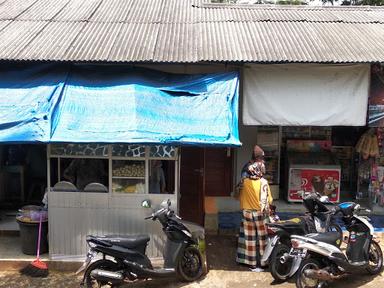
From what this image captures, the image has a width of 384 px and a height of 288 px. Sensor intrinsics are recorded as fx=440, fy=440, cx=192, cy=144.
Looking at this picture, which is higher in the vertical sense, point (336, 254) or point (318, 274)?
point (336, 254)

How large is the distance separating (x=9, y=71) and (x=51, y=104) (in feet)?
4.99

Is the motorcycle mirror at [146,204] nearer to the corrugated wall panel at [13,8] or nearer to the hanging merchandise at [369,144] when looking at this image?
the hanging merchandise at [369,144]

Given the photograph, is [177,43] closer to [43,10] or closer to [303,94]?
[303,94]

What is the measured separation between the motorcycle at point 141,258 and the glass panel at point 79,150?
1.28m

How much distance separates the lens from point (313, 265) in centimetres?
591

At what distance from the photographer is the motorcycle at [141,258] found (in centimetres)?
579

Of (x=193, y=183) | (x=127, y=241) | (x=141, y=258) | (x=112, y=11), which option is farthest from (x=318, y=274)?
(x=112, y=11)

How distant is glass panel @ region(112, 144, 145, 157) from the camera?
682 cm

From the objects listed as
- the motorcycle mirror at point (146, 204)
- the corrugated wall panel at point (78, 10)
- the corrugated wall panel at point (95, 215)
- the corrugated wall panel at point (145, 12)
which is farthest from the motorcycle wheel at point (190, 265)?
the corrugated wall panel at point (78, 10)

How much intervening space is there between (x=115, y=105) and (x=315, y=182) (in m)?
4.60

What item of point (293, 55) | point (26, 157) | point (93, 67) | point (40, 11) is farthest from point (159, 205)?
point (40, 11)

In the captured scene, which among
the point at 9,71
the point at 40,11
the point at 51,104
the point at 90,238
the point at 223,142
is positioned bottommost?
the point at 90,238

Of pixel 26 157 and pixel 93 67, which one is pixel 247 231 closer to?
pixel 93 67

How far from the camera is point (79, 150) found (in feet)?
22.5
